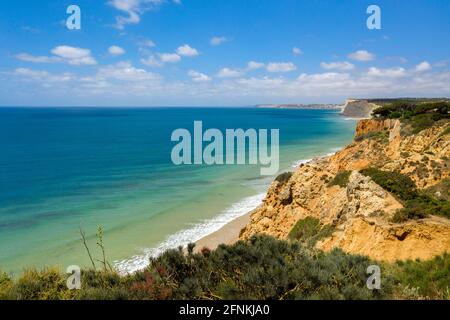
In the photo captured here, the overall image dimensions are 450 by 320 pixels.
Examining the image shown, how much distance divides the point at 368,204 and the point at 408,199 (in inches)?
59.0

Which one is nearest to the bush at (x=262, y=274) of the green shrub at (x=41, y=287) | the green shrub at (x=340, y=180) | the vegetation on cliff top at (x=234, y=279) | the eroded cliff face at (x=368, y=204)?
the vegetation on cliff top at (x=234, y=279)

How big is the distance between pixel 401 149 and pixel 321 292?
26.4 m

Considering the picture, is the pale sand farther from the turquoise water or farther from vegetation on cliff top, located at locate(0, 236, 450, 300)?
vegetation on cliff top, located at locate(0, 236, 450, 300)

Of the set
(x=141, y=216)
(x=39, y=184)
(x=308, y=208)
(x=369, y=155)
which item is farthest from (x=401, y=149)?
(x=39, y=184)

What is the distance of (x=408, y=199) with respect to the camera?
14.3 metres

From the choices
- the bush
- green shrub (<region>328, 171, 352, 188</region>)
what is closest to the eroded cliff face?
green shrub (<region>328, 171, 352, 188</region>)

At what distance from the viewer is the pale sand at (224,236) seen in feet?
77.4

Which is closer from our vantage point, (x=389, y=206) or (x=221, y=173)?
(x=389, y=206)

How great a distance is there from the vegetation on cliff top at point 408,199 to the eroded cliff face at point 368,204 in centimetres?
32

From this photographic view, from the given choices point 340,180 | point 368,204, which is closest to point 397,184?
point 368,204

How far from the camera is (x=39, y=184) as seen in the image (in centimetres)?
4084

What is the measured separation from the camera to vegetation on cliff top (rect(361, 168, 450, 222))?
12.2 meters

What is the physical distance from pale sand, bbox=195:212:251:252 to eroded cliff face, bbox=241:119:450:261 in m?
2.26
